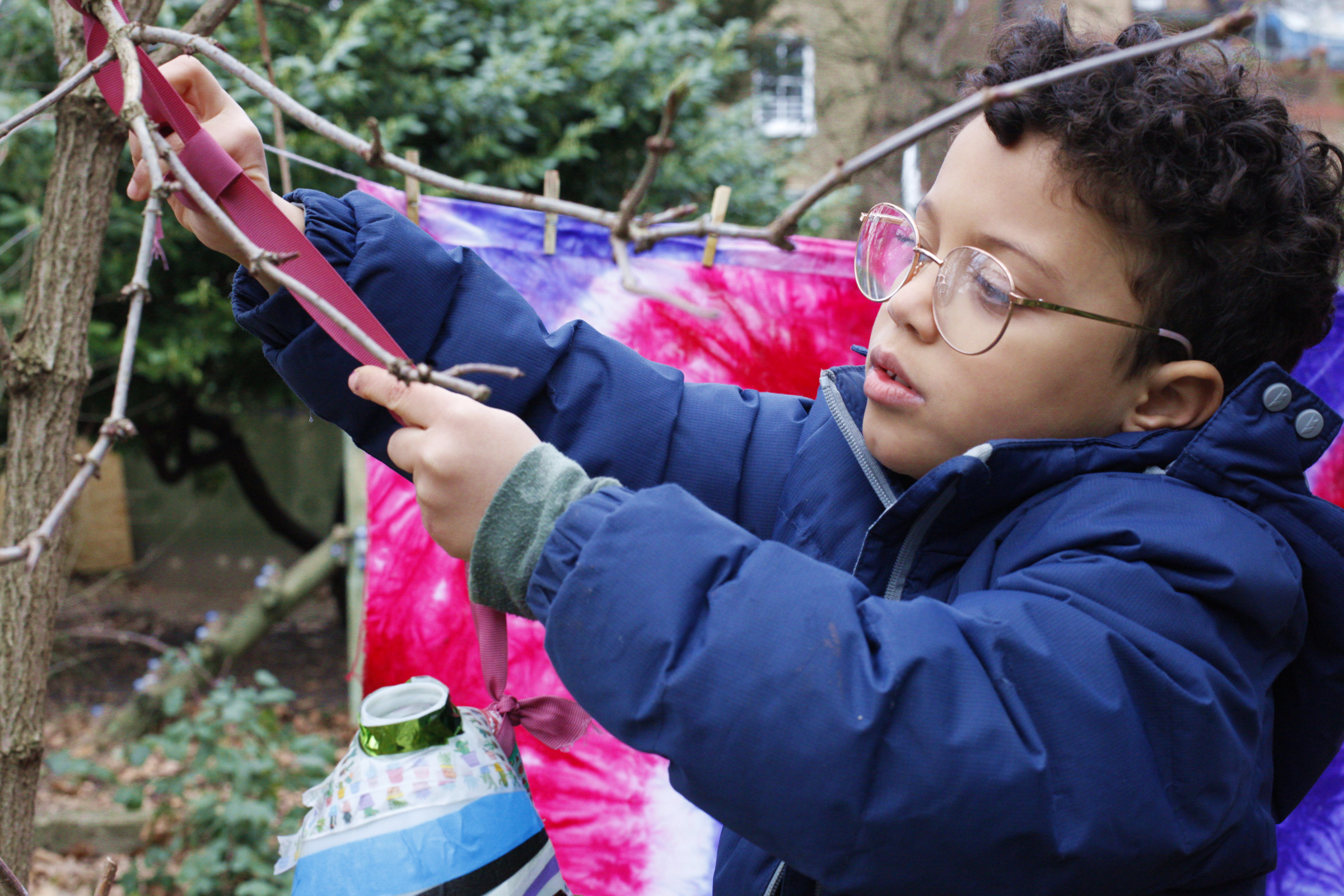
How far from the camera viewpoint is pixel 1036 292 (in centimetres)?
114

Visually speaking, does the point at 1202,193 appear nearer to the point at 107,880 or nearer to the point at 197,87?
the point at 197,87

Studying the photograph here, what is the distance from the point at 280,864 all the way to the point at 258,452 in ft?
25.0

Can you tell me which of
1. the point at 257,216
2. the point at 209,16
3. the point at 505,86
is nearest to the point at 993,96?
the point at 257,216

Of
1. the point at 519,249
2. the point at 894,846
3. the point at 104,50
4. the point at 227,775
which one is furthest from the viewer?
the point at 227,775

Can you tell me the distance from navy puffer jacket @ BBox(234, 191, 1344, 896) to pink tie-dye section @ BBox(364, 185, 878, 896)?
728 mm

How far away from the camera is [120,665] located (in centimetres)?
586

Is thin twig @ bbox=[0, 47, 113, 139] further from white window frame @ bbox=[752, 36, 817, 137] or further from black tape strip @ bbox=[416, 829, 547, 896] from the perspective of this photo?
white window frame @ bbox=[752, 36, 817, 137]

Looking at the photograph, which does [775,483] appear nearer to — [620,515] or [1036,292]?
[1036,292]

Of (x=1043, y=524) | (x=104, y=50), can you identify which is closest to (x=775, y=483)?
(x=1043, y=524)

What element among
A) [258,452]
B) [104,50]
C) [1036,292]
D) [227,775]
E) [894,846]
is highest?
[104,50]

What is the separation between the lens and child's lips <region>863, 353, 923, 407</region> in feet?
3.98

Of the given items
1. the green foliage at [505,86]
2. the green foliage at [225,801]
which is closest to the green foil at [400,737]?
the green foliage at [225,801]

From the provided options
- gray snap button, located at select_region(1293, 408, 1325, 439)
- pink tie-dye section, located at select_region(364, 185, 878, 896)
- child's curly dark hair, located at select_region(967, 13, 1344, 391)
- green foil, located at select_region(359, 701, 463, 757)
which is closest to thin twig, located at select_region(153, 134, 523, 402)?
green foil, located at select_region(359, 701, 463, 757)

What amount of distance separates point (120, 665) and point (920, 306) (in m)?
5.91
